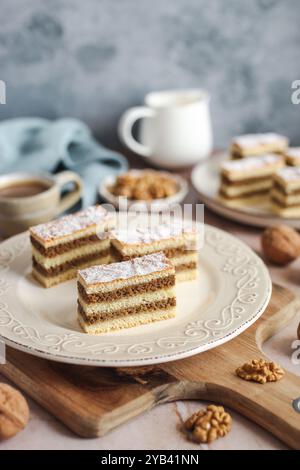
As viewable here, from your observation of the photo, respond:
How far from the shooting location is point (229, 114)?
403 cm

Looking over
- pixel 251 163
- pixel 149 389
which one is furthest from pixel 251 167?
pixel 149 389

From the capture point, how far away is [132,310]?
7.19ft

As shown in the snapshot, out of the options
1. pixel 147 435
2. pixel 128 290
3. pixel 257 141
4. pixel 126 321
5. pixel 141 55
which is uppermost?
pixel 141 55

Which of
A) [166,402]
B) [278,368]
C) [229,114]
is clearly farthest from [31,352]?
[229,114]

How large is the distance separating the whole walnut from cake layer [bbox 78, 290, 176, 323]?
0.66 metres

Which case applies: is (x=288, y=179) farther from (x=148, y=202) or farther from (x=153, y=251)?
(x=153, y=251)

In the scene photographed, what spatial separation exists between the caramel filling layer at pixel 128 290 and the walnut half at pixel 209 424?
464 mm

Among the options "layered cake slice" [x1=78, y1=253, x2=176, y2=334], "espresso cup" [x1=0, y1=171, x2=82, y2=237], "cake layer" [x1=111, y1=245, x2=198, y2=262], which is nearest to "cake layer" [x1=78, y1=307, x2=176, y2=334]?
"layered cake slice" [x1=78, y1=253, x2=176, y2=334]

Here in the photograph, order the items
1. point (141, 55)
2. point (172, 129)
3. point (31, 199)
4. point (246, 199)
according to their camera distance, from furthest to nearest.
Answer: point (141, 55) → point (172, 129) → point (246, 199) → point (31, 199)

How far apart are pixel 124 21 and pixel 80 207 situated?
1136mm

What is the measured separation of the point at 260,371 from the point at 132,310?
47 centimetres

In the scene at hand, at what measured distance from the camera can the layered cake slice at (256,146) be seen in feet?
11.1

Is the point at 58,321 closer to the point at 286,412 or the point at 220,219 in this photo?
the point at 286,412

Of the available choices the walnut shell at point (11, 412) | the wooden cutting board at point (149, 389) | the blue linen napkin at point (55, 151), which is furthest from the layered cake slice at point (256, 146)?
the walnut shell at point (11, 412)
